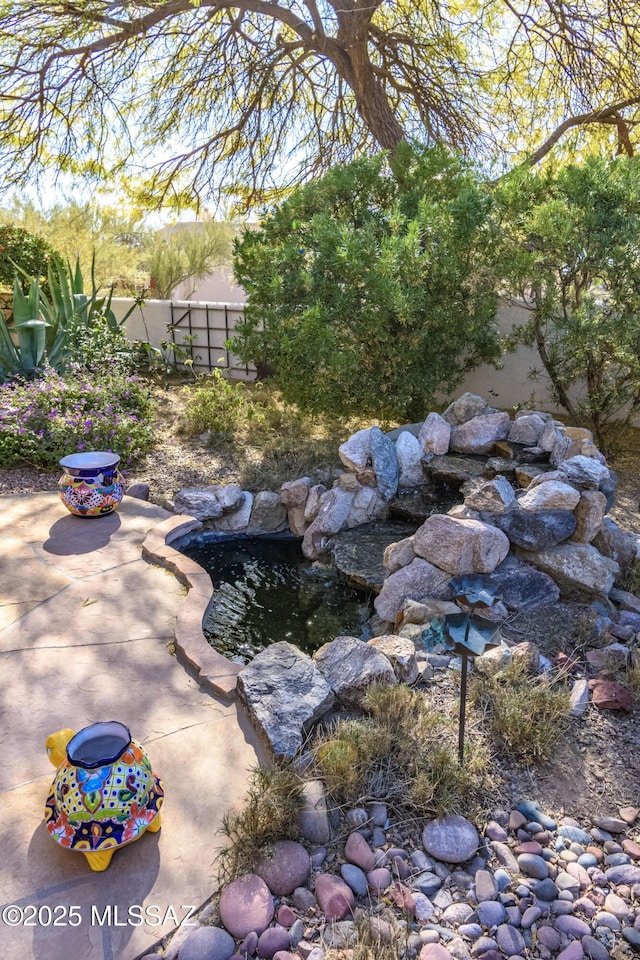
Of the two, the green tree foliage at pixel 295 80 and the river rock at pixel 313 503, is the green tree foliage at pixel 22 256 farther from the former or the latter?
the river rock at pixel 313 503

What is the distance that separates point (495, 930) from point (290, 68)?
795 centimetres

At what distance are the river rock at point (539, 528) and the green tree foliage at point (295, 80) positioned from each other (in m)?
4.86

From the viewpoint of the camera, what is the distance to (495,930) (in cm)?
159

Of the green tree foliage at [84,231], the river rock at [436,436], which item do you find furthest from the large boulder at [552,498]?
the green tree foliage at [84,231]

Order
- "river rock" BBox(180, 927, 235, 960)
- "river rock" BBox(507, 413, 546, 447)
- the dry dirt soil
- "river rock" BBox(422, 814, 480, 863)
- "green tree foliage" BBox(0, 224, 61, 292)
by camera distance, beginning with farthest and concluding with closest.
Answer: "green tree foliage" BBox(0, 224, 61, 292), "river rock" BBox(507, 413, 546, 447), the dry dirt soil, "river rock" BBox(422, 814, 480, 863), "river rock" BBox(180, 927, 235, 960)

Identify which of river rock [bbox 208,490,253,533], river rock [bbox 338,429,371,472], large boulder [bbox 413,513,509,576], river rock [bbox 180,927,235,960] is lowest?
river rock [bbox 208,490,253,533]

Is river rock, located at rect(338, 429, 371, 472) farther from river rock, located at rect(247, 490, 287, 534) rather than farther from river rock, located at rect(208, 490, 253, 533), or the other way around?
river rock, located at rect(208, 490, 253, 533)

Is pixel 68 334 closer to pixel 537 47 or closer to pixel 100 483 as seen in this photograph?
pixel 100 483

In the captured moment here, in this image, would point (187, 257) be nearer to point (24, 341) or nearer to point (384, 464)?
point (24, 341)

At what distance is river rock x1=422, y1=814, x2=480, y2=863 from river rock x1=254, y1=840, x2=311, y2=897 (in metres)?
0.36

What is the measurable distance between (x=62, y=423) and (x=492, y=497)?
319cm

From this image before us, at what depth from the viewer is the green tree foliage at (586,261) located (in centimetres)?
439

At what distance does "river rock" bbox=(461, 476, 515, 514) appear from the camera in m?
3.43

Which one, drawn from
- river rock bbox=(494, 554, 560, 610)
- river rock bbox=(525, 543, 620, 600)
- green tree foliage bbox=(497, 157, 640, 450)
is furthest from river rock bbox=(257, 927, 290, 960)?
green tree foliage bbox=(497, 157, 640, 450)
